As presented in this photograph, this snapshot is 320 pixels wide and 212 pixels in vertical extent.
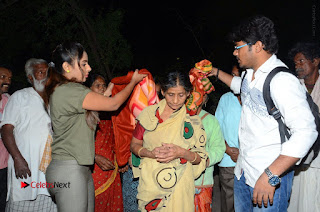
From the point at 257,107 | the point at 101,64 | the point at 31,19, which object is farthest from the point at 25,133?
the point at 31,19

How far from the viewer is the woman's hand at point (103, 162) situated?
362 cm

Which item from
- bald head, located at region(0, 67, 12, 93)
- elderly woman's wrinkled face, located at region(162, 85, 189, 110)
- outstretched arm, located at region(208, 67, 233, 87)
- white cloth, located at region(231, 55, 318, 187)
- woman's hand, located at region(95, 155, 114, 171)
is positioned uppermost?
bald head, located at region(0, 67, 12, 93)

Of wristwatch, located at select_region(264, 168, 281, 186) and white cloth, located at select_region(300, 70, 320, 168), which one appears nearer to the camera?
wristwatch, located at select_region(264, 168, 281, 186)

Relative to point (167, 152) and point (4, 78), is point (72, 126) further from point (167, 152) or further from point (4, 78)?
point (4, 78)

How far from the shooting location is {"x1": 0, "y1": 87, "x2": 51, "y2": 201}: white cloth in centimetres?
337

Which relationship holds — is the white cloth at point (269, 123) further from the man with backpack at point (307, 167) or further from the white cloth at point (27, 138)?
the white cloth at point (27, 138)

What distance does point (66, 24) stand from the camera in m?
8.62

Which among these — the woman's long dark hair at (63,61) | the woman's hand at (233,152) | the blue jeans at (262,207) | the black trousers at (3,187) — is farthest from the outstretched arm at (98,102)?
the black trousers at (3,187)

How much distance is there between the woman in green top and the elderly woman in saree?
48cm

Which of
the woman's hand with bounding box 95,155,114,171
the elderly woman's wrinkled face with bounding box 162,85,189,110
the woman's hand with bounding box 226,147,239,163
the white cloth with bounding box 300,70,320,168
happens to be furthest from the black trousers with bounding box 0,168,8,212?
the white cloth with bounding box 300,70,320,168

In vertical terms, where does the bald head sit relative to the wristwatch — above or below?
above

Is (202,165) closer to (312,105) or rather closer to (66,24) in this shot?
(312,105)

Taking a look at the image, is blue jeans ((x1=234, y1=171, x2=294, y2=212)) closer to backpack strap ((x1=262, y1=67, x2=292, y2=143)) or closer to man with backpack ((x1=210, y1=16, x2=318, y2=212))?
man with backpack ((x1=210, y1=16, x2=318, y2=212))

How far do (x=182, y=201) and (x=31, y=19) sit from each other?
8.67m
